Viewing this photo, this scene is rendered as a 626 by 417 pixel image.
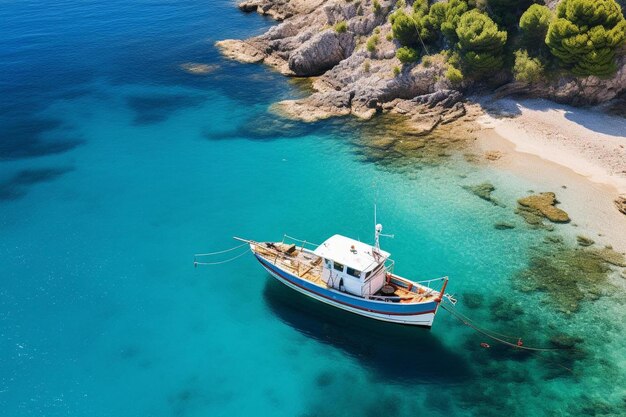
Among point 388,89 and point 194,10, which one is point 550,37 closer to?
point 388,89

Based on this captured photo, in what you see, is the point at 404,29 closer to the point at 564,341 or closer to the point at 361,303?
the point at 361,303

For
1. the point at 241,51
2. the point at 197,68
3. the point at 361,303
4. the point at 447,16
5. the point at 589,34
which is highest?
the point at 447,16

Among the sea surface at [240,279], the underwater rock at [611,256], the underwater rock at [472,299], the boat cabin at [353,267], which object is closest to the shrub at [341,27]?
the sea surface at [240,279]

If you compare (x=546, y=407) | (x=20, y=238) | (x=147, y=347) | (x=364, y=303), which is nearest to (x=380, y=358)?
(x=364, y=303)

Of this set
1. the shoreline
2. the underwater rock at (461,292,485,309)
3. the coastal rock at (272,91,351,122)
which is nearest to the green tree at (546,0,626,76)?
the shoreline

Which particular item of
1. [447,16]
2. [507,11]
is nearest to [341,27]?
[447,16]

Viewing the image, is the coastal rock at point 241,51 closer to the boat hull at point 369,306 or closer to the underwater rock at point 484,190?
the underwater rock at point 484,190
